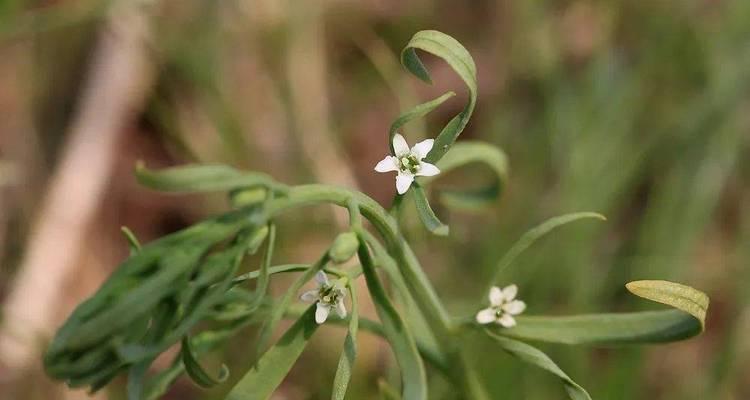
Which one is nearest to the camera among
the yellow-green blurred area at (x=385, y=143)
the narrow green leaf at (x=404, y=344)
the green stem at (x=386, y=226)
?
the green stem at (x=386, y=226)

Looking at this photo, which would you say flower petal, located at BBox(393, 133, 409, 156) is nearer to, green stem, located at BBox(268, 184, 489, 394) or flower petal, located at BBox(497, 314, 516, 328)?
green stem, located at BBox(268, 184, 489, 394)

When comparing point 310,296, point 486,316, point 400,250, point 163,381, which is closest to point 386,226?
point 400,250

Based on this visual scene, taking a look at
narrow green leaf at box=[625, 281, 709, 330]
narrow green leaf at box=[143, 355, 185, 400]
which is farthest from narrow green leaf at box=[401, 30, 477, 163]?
narrow green leaf at box=[143, 355, 185, 400]

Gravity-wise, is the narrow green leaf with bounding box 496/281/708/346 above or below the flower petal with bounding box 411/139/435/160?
below

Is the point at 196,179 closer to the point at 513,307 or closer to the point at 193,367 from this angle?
the point at 193,367

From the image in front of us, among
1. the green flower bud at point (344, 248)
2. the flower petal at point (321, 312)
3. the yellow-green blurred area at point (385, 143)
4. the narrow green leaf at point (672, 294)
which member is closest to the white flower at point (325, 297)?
the flower petal at point (321, 312)

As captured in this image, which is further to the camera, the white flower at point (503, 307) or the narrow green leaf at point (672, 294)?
the white flower at point (503, 307)

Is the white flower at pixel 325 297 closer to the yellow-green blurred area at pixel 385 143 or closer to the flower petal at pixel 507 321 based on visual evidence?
the flower petal at pixel 507 321
